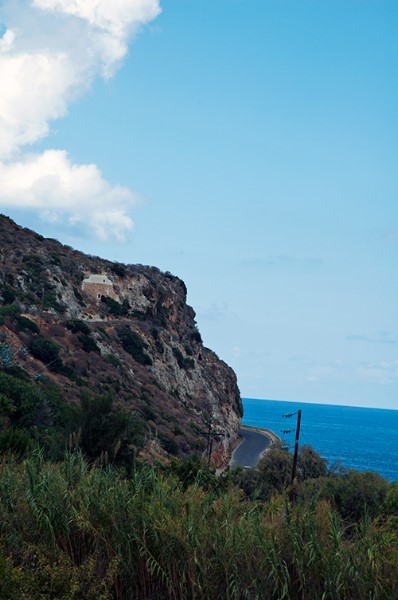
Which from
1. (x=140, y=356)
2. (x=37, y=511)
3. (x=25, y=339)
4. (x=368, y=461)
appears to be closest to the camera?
(x=37, y=511)

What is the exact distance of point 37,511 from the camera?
36.8ft

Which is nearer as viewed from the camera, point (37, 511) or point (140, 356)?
point (37, 511)

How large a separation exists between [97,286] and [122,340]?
514 inches

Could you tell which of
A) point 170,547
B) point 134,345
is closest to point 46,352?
point 134,345

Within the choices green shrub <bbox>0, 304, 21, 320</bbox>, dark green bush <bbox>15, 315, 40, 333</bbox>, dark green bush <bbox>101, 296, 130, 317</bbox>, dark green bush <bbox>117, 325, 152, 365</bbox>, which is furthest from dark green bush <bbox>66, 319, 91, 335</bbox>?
dark green bush <bbox>101, 296, 130, 317</bbox>

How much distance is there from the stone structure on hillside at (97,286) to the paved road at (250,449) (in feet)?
73.8

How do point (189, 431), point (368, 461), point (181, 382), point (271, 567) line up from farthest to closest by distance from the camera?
point (368, 461) < point (181, 382) < point (189, 431) < point (271, 567)

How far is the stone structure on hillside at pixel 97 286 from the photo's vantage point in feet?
250

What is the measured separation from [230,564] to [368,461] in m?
100

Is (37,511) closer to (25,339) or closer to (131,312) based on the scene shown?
(25,339)

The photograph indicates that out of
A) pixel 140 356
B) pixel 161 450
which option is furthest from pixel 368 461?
pixel 161 450

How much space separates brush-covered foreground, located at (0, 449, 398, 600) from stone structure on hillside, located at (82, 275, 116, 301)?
64.4 meters

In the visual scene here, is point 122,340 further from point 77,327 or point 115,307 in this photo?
point 115,307

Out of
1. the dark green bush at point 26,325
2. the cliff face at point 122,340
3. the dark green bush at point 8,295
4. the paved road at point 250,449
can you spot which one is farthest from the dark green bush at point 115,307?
the dark green bush at point 26,325
